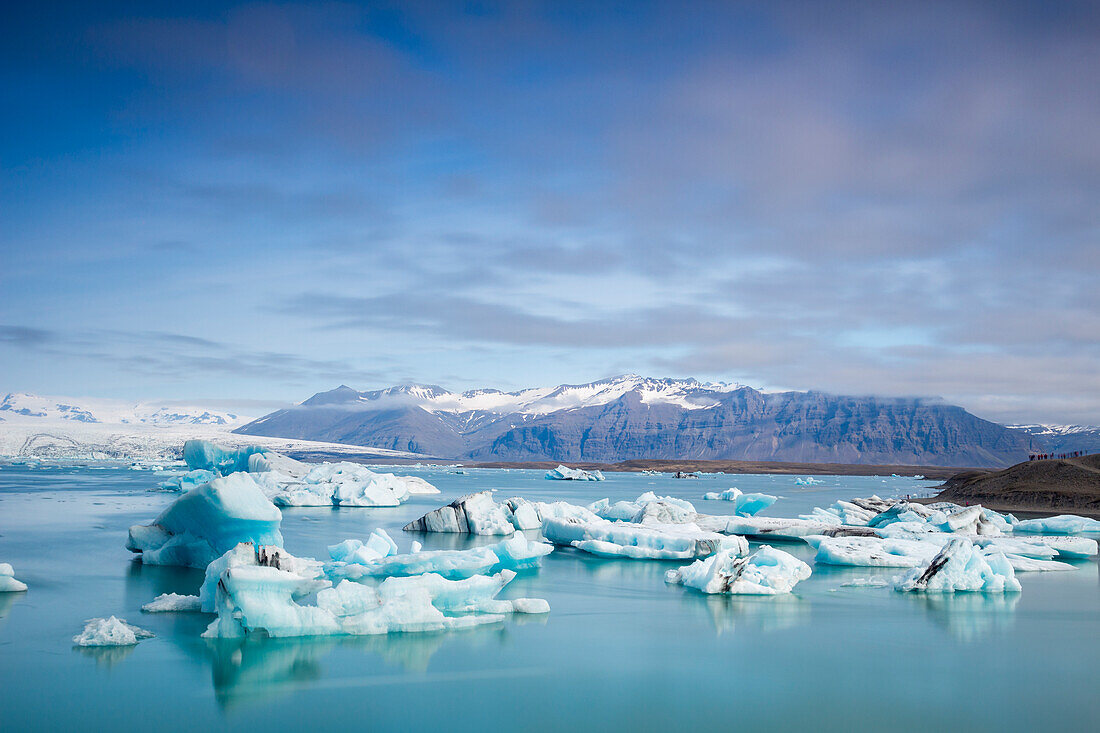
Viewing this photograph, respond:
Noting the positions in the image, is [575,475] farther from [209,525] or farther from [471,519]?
[209,525]

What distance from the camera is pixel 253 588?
7711mm

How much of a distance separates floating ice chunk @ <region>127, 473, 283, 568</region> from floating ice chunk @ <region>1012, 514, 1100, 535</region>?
61.1ft

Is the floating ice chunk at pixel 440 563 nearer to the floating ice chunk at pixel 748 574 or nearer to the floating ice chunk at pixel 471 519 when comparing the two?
the floating ice chunk at pixel 748 574

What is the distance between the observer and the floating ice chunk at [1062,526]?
19.8 metres

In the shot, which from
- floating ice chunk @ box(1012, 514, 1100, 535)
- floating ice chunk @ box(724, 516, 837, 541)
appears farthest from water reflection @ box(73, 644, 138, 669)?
floating ice chunk @ box(1012, 514, 1100, 535)

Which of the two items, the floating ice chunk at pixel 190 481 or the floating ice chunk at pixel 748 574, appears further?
the floating ice chunk at pixel 190 481

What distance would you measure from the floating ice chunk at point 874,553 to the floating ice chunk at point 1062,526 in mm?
7124

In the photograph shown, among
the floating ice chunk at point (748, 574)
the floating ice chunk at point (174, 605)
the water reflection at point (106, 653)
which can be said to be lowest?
the water reflection at point (106, 653)

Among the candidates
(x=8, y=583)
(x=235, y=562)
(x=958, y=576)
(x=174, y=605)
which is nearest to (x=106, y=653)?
(x=235, y=562)

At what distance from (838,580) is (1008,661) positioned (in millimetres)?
4846

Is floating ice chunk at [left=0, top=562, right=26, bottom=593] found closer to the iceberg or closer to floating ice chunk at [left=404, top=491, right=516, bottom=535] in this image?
the iceberg

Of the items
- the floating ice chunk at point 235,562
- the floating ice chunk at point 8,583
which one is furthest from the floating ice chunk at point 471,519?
the floating ice chunk at point 8,583

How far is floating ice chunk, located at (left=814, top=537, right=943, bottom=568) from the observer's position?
46.5ft

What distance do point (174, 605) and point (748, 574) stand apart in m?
7.26
